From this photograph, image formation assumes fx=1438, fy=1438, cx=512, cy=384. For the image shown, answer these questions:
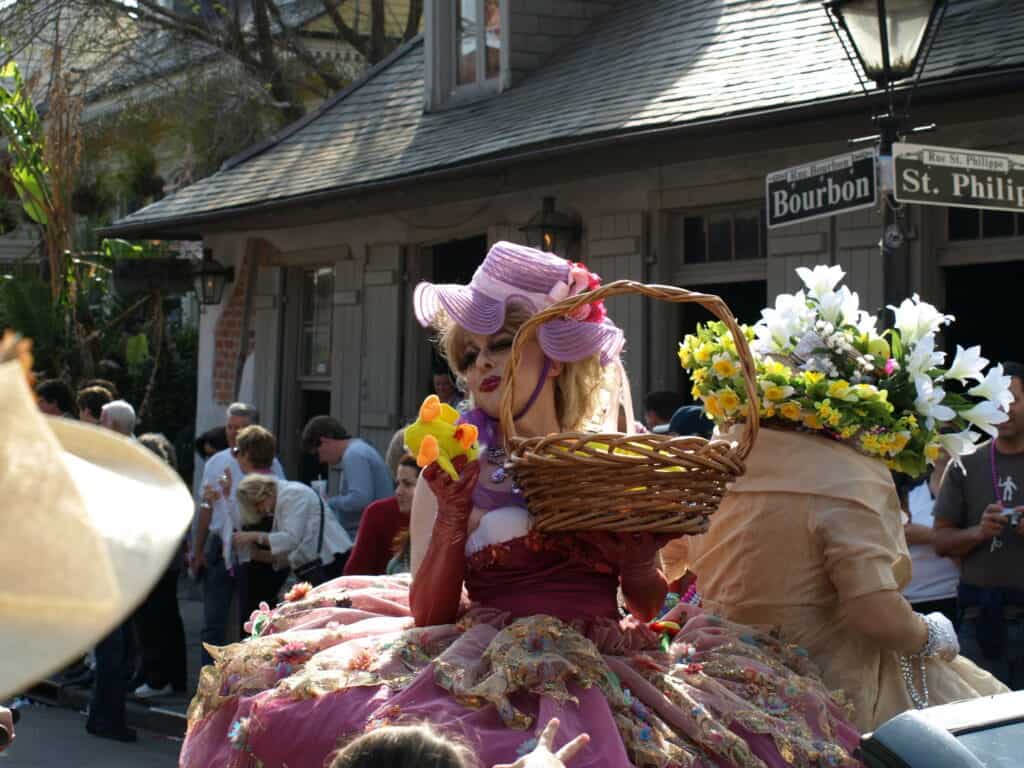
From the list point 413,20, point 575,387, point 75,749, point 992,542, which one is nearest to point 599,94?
point 992,542

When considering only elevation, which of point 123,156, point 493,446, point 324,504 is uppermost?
point 123,156

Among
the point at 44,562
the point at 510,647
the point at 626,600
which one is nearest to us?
the point at 44,562

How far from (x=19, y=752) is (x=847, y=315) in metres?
5.91

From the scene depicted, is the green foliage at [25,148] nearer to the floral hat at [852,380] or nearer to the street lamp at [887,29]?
the street lamp at [887,29]

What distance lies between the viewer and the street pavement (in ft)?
25.5

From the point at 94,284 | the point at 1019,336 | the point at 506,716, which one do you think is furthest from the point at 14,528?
the point at 94,284

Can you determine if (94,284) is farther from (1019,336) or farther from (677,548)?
(677,548)

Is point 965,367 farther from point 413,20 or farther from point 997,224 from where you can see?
point 413,20

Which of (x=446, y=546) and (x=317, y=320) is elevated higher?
(x=317, y=320)

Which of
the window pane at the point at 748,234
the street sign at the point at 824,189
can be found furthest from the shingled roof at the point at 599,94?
the street sign at the point at 824,189

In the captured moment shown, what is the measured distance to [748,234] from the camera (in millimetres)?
10406

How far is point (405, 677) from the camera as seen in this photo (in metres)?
3.20

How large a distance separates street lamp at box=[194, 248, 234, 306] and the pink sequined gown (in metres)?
12.2

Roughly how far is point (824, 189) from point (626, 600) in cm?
331
